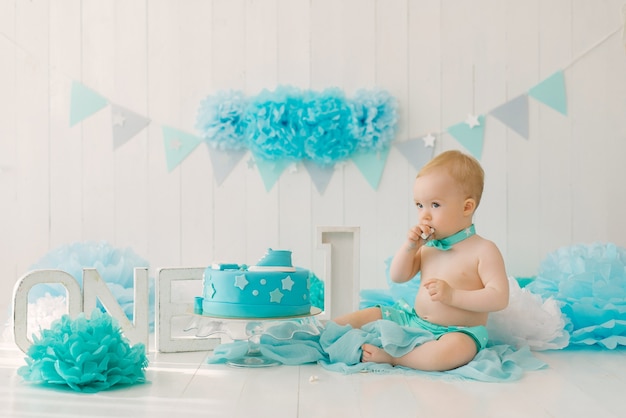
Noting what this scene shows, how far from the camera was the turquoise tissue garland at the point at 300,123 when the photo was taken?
9.62 feet

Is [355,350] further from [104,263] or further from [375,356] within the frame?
[104,263]

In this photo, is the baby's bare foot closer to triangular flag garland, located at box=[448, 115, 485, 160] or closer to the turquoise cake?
the turquoise cake

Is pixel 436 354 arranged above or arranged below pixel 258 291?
below

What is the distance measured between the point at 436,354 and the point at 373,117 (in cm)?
130

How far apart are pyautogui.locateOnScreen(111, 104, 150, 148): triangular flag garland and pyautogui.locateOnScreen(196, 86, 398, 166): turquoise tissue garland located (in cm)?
25

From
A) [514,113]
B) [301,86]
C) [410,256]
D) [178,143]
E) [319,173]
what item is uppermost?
[301,86]

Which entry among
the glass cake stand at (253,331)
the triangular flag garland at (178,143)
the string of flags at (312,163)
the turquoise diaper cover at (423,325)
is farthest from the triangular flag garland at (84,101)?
the turquoise diaper cover at (423,325)

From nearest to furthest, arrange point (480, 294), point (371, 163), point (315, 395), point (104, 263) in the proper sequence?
point (315, 395), point (480, 294), point (104, 263), point (371, 163)

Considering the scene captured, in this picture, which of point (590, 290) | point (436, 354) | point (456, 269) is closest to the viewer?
point (436, 354)

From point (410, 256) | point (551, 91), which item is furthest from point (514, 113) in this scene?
point (410, 256)

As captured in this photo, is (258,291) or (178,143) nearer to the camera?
(258,291)

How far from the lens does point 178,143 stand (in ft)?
10.00

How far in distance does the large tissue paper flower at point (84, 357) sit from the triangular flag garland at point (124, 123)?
56.6 inches

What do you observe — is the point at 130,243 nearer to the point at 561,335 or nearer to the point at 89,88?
the point at 89,88
